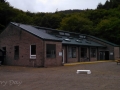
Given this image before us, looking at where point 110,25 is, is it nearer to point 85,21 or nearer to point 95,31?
point 95,31

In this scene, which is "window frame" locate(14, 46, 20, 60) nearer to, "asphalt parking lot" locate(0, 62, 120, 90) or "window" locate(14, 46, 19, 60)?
"window" locate(14, 46, 19, 60)

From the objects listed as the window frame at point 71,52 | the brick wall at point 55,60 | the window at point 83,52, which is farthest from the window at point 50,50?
the window at point 83,52

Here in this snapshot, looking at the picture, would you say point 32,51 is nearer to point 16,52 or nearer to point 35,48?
point 35,48

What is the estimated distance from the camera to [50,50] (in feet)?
87.7

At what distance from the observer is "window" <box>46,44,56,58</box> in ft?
86.4

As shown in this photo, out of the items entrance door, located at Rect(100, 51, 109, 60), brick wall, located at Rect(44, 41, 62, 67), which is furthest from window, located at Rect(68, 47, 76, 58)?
entrance door, located at Rect(100, 51, 109, 60)

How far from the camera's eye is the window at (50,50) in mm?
26344

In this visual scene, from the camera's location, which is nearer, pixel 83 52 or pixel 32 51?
pixel 32 51

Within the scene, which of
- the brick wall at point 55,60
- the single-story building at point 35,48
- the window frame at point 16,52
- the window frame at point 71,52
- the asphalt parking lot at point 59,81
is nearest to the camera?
the asphalt parking lot at point 59,81

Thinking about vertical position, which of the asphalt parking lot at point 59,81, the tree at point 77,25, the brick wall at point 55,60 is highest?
the tree at point 77,25

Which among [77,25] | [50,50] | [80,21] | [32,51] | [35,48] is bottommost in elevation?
[32,51]

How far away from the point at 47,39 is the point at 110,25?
31.3 m

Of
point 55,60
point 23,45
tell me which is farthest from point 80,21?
point 55,60

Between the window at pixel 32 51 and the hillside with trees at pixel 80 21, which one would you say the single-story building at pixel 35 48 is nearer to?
the window at pixel 32 51
